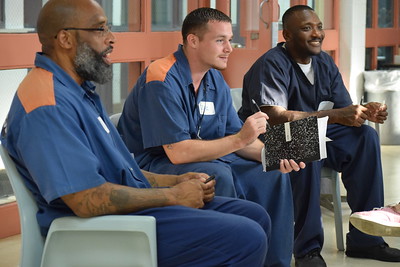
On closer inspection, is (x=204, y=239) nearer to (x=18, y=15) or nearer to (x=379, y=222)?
(x=379, y=222)

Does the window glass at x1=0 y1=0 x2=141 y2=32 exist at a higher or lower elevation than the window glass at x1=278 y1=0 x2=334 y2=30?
lower

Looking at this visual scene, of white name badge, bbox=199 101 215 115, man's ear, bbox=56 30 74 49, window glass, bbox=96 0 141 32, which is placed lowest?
white name badge, bbox=199 101 215 115

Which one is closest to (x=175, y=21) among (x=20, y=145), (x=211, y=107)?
(x=211, y=107)

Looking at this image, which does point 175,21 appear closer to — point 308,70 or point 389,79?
point 308,70

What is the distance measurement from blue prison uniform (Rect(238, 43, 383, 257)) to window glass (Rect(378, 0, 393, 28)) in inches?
203

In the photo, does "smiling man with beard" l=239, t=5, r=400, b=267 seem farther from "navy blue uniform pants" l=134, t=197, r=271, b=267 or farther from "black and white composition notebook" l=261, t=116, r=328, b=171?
"navy blue uniform pants" l=134, t=197, r=271, b=267

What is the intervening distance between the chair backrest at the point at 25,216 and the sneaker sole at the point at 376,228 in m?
1.12

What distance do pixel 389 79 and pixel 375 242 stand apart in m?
3.61

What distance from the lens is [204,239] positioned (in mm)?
2246

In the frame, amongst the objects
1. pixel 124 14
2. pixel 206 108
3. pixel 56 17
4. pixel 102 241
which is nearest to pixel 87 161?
pixel 102 241

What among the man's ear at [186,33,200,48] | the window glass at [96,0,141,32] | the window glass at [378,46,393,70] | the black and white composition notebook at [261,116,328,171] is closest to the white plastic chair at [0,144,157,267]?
the black and white composition notebook at [261,116,328,171]

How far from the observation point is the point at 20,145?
212 cm

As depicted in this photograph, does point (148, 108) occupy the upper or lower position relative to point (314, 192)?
upper

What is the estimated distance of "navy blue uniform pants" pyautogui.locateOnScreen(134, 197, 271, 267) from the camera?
2.23 meters
